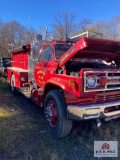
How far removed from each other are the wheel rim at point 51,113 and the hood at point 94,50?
37.0 inches

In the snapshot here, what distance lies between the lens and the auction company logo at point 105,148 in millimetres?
3246

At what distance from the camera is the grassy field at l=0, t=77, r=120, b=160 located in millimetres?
3143

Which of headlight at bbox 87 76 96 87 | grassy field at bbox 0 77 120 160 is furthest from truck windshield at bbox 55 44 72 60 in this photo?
grassy field at bbox 0 77 120 160

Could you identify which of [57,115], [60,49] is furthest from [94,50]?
[57,115]

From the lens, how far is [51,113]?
12.8 ft

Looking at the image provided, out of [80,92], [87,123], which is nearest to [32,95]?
[87,123]

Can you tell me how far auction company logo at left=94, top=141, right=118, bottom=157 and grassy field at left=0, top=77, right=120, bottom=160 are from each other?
0.10 meters

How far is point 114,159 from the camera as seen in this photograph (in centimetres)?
308

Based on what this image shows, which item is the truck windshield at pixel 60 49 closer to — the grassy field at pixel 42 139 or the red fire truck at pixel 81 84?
the red fire truck at pixel 81 84

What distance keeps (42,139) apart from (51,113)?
23.2 inches

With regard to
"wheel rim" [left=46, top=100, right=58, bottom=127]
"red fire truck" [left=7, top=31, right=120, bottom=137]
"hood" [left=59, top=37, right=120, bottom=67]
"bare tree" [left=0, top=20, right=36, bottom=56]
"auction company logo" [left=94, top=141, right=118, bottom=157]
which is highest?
"bare tree" [left=0, top=20, right=36, bottom=56]

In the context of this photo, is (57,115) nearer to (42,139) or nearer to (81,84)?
(42,139)

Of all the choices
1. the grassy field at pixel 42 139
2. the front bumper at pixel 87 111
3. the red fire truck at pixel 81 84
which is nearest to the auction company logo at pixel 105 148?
the grassy field at pixel 42 139

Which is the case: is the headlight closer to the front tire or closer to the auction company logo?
the front tire
